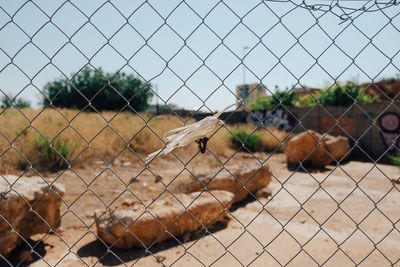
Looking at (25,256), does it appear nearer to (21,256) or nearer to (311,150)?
(21,256)

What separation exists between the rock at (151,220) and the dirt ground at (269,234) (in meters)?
0.10

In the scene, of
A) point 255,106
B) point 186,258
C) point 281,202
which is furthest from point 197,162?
point 255,106

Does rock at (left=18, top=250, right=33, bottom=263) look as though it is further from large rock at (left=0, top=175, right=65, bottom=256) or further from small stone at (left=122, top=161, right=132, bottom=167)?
small stone at (left=122, top=161, right=132, bottom=167)

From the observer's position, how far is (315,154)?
8.01m

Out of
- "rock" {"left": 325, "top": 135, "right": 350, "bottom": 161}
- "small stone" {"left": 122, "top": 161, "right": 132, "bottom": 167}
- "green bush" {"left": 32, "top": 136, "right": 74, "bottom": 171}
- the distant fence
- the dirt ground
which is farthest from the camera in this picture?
the distant fence

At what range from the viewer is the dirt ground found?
2219 mm

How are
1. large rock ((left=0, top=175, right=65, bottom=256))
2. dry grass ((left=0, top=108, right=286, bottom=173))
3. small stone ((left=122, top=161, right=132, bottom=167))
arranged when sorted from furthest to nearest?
small stone ((left=122, top=161, right=132, bottom=167)) < dry grass ((left=0, top=108, right=286, bottom=173)) < large rock ((left=0, top=175, right=65, bottom=256))

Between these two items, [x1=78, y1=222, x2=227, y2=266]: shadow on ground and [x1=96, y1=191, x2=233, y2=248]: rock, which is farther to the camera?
[x1=96, y1=191, x2=233, y2=248]: rock

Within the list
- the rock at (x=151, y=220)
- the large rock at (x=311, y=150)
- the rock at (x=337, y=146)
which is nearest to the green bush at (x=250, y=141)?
the large rock at (x=311, y=150)

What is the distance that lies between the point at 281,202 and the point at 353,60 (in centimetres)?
339

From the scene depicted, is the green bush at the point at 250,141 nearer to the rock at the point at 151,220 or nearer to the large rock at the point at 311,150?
the large rock at the point at 311,150

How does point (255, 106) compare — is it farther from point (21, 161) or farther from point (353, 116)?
point (21, 161)

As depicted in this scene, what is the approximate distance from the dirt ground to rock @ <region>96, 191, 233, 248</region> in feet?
0.33

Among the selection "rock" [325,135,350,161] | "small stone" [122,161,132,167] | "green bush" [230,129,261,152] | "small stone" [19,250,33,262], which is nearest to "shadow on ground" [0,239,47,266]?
"small stone" [19,250,33,262]
